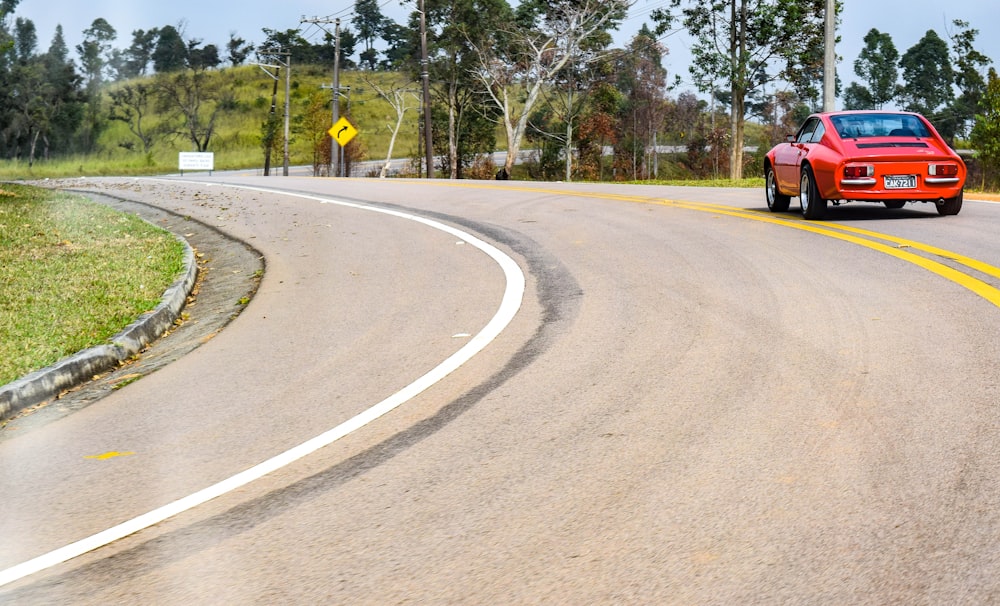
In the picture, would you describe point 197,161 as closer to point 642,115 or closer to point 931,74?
point 642,115

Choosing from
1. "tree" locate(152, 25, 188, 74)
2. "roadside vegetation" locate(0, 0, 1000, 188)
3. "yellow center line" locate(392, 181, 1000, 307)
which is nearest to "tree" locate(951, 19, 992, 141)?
"roadside vegetation" locate(0, 0, 1000, 188)

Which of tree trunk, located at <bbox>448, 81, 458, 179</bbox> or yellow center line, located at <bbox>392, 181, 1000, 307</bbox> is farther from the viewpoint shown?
tree trunk, located at <bbox>448, 81, 458, 179</bbox>

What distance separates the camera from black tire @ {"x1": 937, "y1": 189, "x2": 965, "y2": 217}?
14.7m

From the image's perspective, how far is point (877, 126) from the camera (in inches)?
586

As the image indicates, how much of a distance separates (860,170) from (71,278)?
385 inches

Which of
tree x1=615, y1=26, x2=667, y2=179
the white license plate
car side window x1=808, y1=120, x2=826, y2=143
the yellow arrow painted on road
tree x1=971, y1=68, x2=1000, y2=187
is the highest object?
tree x1=615, y1=26, x2=667, y2=179

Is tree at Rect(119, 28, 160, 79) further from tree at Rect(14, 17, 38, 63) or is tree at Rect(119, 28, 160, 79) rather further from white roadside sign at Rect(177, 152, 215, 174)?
white roadside sign at Rect(177, 152, 215, 174)

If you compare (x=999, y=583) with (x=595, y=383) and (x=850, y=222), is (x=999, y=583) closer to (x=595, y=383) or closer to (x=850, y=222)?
(x=595, y=383)

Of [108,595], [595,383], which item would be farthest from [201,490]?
[595,383]

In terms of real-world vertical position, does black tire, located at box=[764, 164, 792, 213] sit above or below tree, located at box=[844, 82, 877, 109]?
below

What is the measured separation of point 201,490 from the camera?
4613 mm

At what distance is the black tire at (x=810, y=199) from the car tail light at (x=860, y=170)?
525 millimetres

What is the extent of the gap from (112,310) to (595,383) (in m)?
4.79

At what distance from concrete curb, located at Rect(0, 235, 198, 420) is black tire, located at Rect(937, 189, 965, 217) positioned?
10384 mm
